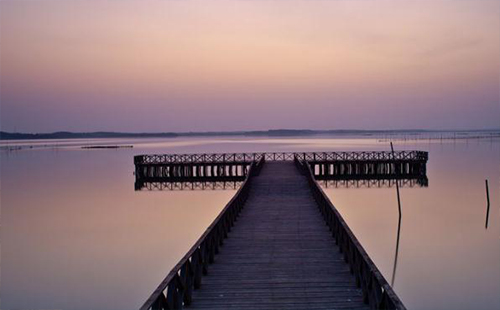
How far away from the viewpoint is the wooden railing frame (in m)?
7.01

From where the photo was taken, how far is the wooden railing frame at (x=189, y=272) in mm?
7012

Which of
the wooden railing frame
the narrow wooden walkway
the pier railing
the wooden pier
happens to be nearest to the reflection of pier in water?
the narrow wooden walkway

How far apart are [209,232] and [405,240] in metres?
11.8

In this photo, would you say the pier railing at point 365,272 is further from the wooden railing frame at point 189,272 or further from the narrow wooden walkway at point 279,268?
the wooden railing frame at point 189,272

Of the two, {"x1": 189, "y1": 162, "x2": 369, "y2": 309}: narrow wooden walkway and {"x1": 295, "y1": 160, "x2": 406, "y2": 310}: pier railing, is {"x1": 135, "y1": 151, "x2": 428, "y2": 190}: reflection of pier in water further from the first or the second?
{"x1": 295, "y1": 160, "x2": 406, "y2": 310}: pier railing

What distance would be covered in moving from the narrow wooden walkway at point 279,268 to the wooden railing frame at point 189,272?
18 centimetres

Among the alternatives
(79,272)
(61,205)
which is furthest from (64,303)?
(61,205)

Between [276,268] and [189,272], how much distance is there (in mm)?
2159

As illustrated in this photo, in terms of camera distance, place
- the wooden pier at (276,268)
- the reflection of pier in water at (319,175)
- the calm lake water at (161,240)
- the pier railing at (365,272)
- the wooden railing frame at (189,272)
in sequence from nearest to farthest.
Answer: the pier railing at (365,272)
the wooden railing frame at (189,272)
the wooden pier at (276,268)
the calm lake water at (161,240)
the reflection of pier in water at (319,175)

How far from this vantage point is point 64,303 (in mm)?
13414

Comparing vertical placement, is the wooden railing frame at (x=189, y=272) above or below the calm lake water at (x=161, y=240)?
above

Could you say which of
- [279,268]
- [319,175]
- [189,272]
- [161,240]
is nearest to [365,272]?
[279,268]

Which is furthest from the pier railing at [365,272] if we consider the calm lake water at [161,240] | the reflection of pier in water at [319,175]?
the reflection of pier in water at [319,175]

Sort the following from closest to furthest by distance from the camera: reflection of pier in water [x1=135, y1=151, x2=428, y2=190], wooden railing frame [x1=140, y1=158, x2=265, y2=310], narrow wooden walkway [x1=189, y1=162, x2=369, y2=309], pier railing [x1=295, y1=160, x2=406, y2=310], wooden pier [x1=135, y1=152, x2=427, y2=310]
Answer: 1. pier railing [x1=295, y1=160, x2=406, y2=310]
2. wooden railing frame [x1=140, y1=158, x2=265, y2=310]
3. wooden pier [x1=135, y1=152, x2=427, y2=310]
4. narrow wooden walkway [x1=189, y1=162, x2=369, y2=309]
5. reflection of pier in water [x1=135, y1=151, x2=428, y2=190]
